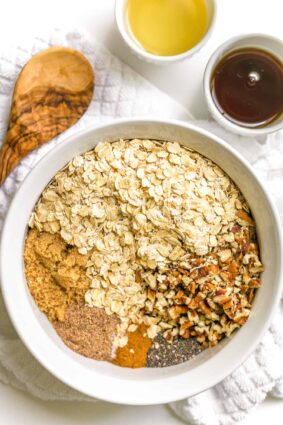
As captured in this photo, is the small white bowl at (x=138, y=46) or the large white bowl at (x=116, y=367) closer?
the large white bowl at (x=116, y=367)

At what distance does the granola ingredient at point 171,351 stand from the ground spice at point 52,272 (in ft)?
0.60

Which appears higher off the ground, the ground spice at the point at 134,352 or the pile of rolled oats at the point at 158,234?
the pile of rolled oats at the point at 158,234

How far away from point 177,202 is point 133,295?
0.21 metres

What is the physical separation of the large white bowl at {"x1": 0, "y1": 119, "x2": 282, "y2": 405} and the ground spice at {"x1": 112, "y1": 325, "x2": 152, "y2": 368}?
0.02 metres

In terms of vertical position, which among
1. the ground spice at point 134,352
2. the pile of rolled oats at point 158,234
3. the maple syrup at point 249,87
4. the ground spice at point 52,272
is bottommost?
the ground spice at point 134,352

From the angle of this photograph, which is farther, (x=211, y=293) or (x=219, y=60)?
Answer: (x=219, y=60)

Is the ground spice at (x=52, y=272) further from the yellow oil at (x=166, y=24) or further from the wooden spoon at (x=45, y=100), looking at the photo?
the yellow oil at (x=166, y=24)

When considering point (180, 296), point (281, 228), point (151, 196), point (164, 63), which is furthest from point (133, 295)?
point (164, 63)

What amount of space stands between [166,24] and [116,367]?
0.76 metres

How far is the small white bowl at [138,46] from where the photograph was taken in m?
1.17

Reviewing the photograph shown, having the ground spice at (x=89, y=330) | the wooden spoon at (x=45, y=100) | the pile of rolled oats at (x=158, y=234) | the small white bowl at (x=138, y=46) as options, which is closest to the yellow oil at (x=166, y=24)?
the small white bowl at (x=138, y=46)

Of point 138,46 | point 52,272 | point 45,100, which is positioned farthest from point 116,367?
point 138,46

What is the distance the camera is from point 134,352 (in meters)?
1.13

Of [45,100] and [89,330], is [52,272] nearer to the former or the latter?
[89,330]
